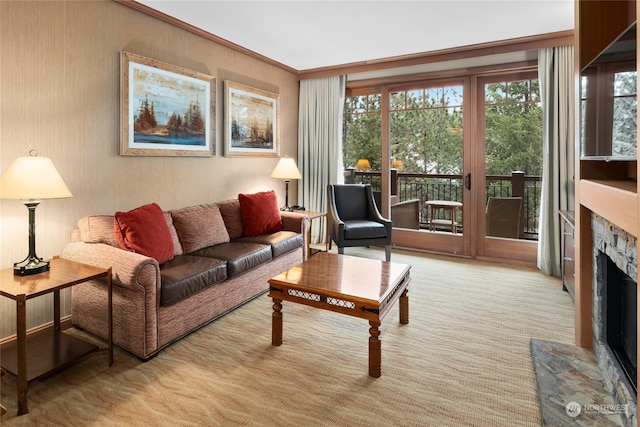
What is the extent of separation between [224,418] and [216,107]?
130 inches

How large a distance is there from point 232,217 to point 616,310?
3342 mm

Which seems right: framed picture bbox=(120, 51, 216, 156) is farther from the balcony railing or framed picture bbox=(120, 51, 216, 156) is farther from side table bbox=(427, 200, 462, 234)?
side table bbox=(427, 200, 462, 234)

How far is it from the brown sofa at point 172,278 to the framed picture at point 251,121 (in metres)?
1.08

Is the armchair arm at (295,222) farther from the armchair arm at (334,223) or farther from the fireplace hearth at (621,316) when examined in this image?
the fireplace hearth at (621,316)

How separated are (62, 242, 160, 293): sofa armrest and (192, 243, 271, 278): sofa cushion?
74 centimetres

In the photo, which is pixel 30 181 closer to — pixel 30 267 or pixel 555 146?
pixel 30 267

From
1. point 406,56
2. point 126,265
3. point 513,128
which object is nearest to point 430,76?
point 406,56

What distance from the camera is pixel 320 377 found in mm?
2273

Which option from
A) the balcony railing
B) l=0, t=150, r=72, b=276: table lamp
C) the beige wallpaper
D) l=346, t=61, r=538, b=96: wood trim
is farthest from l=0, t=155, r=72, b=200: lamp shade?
l=346, t=61, r=538, b=96: wood trim

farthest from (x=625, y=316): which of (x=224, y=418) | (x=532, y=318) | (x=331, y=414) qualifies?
(x=224, y=418)

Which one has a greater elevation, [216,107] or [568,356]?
[216,107]

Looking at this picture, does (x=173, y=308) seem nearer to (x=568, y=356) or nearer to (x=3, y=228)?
(x=3, y=228)

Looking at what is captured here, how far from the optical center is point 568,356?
238 cm

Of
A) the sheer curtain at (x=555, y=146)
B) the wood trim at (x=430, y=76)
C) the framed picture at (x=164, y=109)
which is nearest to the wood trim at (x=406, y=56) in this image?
the sheer curtain at (x=555, y=146)
